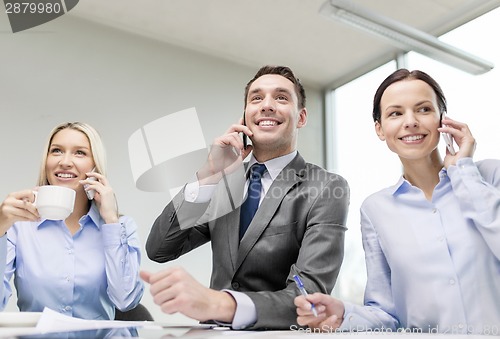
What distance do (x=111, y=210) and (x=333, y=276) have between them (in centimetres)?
81

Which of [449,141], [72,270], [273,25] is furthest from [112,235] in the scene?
[273,25]

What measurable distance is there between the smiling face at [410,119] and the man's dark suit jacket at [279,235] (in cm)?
23

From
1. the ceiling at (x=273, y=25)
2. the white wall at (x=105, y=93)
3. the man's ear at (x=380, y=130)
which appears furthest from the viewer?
the ceiling at (x=273, y=25)

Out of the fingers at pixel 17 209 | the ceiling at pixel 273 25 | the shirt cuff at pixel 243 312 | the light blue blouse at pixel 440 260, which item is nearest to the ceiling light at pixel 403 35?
the ceiling at pixel 273 25

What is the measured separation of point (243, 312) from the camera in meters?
1.12

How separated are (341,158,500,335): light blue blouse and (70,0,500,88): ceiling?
8.78ft

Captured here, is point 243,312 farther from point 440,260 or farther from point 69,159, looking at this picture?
point 69,159

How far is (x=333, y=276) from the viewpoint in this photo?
1.39 metres

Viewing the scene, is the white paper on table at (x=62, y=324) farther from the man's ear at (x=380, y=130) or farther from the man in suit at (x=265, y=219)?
the man's ear at (x=380, y=130)

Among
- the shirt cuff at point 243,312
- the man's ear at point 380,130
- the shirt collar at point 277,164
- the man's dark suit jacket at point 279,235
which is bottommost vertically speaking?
the shirt cuff at point 243,312

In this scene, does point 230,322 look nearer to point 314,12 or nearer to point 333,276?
point 333,276

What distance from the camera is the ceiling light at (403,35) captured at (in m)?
3.19

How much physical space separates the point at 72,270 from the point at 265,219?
682 mm

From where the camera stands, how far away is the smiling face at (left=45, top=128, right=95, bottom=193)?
5.90 ft
